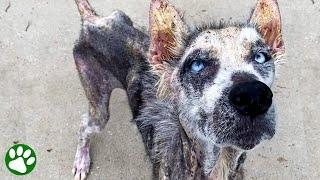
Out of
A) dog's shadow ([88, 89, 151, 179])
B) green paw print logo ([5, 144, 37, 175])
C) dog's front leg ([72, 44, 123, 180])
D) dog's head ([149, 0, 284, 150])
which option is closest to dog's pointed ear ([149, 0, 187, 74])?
dog's head ([149, 0, 284, 150])

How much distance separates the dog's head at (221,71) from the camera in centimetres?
319

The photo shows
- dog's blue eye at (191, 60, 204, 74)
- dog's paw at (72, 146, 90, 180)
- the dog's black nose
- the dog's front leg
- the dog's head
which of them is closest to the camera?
the dog's black nose

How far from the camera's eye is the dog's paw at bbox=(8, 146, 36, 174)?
5742mm

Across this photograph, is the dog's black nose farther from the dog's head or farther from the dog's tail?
the dog's tail

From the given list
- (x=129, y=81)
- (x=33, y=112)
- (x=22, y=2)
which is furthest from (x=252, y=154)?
(x=22, y=2)

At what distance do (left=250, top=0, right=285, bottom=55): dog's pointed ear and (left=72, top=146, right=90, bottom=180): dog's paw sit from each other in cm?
249

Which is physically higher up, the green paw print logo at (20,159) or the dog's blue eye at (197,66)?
the dog's blue eye at (197,66)

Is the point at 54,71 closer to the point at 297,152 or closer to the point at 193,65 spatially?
the point at 297,152

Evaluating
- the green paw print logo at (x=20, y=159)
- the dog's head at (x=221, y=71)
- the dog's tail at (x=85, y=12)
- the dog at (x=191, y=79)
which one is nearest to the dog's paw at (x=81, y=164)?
the green paw print logo at (x=20, y=159)

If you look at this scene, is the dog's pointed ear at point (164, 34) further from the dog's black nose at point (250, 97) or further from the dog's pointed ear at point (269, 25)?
the dog's black nose at point (250, 97)

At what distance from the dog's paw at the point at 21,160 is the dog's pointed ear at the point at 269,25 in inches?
117

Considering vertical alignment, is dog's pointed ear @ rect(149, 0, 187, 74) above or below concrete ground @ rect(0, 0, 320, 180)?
above

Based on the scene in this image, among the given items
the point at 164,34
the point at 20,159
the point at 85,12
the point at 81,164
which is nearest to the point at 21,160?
→ the point at 20,159

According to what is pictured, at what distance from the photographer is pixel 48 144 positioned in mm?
5941
